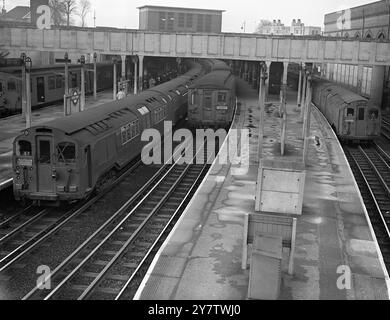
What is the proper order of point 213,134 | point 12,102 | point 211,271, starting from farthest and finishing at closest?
1. point 12,102
2. point 213,134
3. point 211,271

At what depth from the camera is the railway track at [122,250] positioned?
38.3 feet

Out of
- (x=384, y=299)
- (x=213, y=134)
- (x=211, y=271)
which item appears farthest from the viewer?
(x=213, y=134)

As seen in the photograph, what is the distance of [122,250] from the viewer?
1390cm

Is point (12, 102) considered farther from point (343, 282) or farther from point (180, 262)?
point (343, 282)

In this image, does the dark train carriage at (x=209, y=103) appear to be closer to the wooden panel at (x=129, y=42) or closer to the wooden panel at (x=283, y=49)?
the wooden panel at (x=283, y=49)

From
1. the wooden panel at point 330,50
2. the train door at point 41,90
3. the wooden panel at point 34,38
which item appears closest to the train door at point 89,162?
the train door at point 41,90

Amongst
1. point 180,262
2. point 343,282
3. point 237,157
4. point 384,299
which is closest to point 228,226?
point 180,262

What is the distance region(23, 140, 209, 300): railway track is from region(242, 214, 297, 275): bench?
9.46 ft

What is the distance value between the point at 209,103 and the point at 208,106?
0.21 metres

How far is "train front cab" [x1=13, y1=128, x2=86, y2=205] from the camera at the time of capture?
16.0 m

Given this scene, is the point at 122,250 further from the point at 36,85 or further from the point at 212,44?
the point at 212,44

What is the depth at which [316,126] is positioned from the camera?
→ 36562 mm

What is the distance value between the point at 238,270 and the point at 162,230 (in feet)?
13.4
